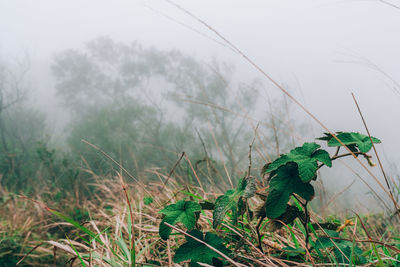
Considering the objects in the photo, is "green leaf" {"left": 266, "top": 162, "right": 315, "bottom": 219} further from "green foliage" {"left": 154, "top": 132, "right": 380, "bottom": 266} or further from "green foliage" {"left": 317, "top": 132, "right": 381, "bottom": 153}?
"green foliage" {"left": 317, "top": 132, "right": 381, "bottom": 153}

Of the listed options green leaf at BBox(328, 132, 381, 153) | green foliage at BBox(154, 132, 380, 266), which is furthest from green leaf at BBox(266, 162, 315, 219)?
green leaf at BBox(328, 132, 381, 153)

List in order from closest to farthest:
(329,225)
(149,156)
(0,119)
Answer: (329,225), (0,119), (149,156)

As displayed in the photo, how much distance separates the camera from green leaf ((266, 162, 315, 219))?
642mm

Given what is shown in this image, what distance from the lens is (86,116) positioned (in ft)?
50.3

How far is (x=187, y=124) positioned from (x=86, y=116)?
572 centimetres

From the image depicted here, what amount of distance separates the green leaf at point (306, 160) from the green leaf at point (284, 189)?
25 mm

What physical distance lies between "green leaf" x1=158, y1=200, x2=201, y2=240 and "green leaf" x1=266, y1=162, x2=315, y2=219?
19 cm

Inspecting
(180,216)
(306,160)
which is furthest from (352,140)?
(180,216)

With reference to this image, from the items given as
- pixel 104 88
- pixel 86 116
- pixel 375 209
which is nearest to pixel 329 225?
pixel 375 209

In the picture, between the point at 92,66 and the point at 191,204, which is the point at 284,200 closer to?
the point at 191,204

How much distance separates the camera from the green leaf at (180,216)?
2.31ft

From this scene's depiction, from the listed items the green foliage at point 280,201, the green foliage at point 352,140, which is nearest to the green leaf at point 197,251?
the green foliage at point 280,201

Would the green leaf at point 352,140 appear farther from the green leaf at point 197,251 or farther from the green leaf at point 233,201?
the green leaf at point 197,251

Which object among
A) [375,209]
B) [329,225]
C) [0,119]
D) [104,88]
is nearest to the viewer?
[329,225]
